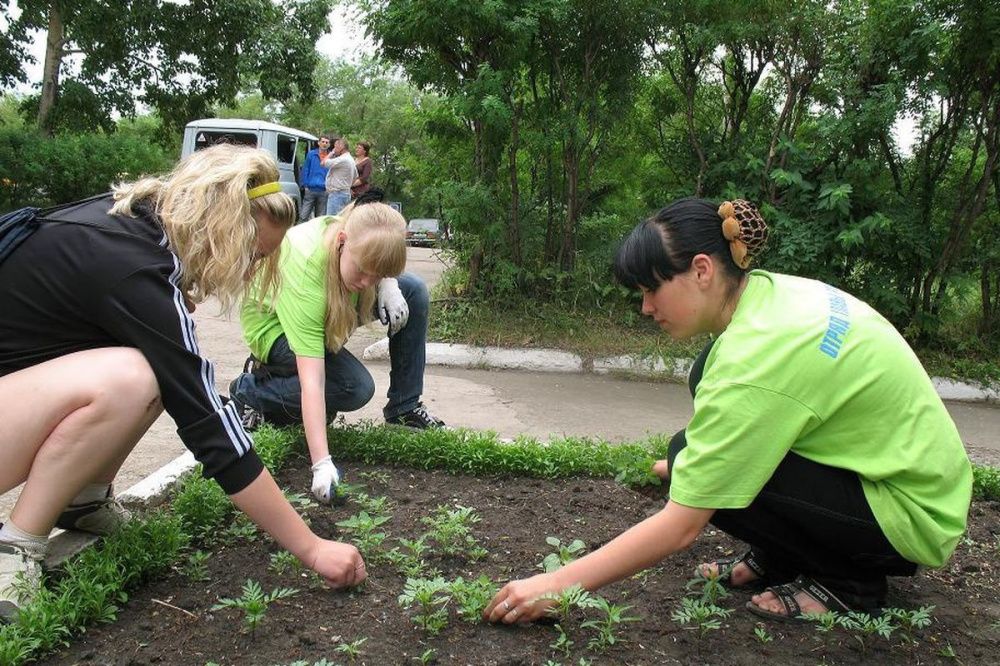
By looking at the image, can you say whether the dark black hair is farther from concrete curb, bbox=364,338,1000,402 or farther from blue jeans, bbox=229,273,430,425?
concrete curb, bbox=364,338,1000,402

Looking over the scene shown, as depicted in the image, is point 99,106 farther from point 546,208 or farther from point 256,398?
point 256,398

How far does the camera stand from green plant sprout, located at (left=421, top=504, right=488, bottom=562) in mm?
2517

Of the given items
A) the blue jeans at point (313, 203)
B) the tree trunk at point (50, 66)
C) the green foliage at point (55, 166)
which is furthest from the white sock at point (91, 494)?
the tree trunk at point (50, 66)

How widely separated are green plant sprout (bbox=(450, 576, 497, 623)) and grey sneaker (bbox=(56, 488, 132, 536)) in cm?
112

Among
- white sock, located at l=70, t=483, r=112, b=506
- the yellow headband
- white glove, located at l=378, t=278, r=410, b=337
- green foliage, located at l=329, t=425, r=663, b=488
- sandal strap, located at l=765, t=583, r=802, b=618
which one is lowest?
green foliage, located at l=329, t=425, r=663, b=488

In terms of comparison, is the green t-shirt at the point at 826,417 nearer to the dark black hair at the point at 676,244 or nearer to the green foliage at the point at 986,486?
→ the dark black hair at the point at 676,244

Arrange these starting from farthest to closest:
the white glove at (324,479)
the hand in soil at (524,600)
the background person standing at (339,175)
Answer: the background person standing at (339,175) → the white glove at (324,479) → the hand in soil at (524,600)

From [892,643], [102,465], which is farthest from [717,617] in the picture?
[102,465]

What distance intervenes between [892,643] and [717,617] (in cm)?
42

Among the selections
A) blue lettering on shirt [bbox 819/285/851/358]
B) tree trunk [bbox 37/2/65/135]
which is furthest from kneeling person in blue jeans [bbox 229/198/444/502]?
tree trunk [bbox 37/2/65/135]

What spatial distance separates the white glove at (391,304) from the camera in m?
3.66

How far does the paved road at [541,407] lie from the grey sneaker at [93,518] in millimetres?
1130

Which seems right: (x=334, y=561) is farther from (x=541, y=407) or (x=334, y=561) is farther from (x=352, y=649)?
(x=541, y=407)

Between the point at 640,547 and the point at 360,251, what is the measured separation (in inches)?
66.5
